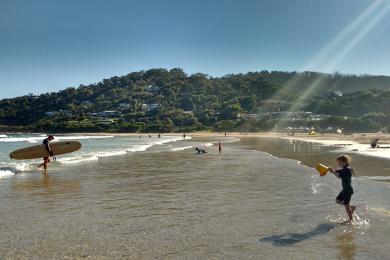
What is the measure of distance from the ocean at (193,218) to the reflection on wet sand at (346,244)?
0.06 ft

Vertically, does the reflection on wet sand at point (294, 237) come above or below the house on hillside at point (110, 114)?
below

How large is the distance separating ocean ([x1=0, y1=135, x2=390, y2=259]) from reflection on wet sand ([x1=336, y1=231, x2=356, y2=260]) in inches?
0.7

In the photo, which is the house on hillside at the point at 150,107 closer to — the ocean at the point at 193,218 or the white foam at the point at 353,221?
the ocean at the point at 193,218

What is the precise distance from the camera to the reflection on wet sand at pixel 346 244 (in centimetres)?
689

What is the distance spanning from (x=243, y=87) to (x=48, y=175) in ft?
567

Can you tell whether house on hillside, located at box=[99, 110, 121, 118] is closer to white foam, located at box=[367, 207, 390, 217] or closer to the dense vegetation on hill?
the dense vegetation on hill

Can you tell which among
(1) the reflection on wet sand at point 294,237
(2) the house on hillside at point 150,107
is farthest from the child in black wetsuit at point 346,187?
(2) the house on hillside at point 150,107

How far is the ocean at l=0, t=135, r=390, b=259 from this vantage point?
287 inches

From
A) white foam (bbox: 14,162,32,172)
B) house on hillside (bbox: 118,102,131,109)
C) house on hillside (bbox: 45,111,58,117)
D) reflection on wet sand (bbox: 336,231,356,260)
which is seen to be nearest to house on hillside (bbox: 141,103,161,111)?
house on hillside (bbox: 118,102,131,109)

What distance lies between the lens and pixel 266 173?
59.4ft

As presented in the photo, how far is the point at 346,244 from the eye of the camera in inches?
296

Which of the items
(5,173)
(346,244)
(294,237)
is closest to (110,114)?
(5,173)

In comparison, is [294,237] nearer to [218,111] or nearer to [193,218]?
[193,218]

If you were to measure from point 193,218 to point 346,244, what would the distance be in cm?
351
